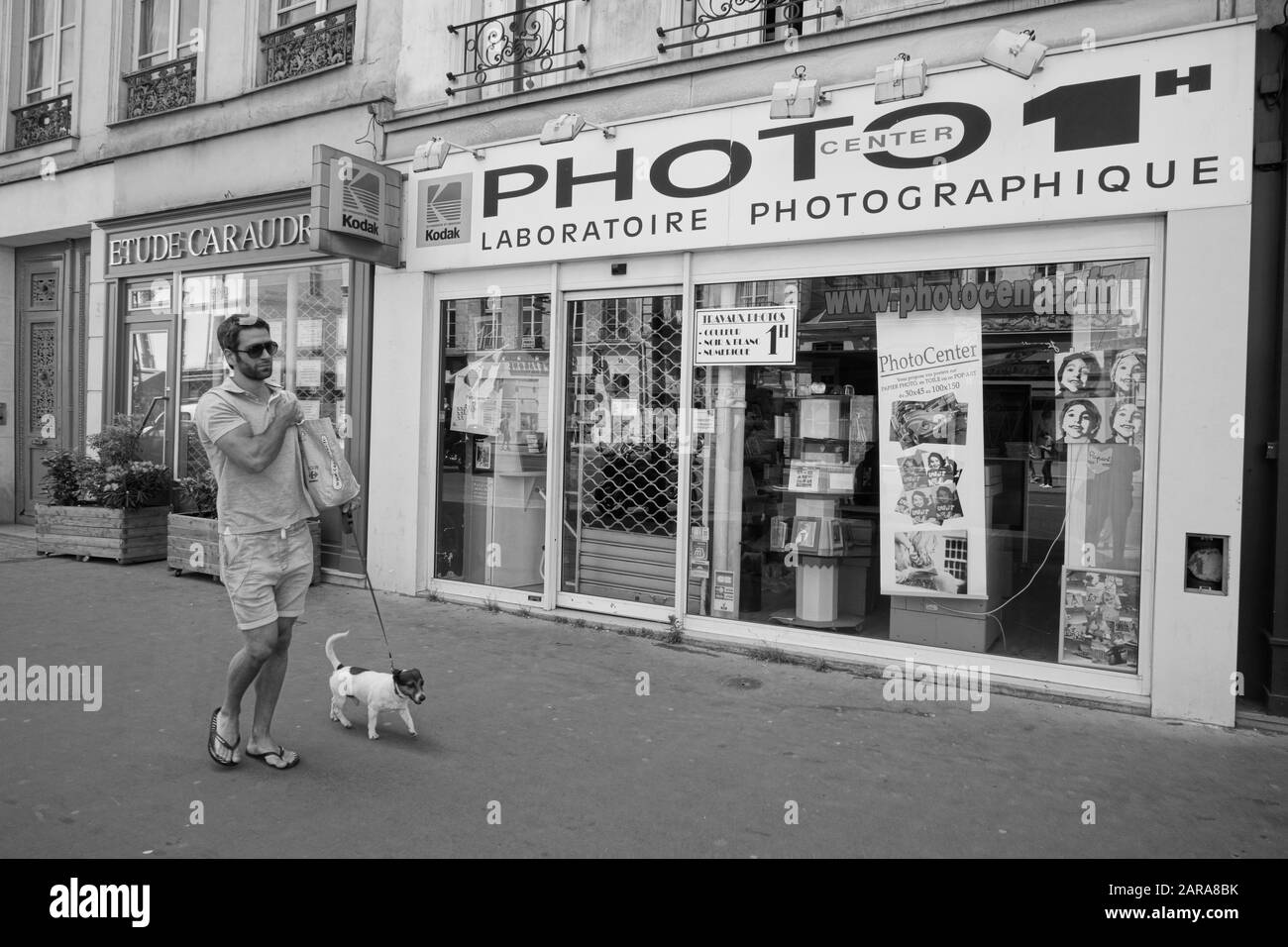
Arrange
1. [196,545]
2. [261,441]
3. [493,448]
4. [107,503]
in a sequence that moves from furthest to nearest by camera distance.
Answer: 1. [107,503]
2. [196,545]
3. [493,448]
4. [261,441]

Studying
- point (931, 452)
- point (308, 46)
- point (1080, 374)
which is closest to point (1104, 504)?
point (1080, 374)

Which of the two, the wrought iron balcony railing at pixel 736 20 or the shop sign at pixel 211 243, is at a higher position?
the wrought iron balcony railing at pixel 736 20

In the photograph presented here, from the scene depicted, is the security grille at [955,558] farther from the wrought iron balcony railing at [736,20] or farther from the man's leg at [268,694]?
the man's leg at [268,694]

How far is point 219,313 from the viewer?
10148 millimetres

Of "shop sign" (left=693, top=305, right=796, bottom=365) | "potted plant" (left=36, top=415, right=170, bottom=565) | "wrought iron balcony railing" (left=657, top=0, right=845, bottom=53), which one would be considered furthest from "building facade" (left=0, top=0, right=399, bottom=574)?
"shop sign" (left=693, top=305, right=796, bottom=365)

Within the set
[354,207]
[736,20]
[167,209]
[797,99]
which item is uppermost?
→ [736,20]

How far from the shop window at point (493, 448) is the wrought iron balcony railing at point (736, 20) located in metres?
2.20

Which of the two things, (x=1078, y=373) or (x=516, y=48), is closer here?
(x=1078, y=373)

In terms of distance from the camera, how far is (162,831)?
380cm

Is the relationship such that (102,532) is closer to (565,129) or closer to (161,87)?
(161,87)

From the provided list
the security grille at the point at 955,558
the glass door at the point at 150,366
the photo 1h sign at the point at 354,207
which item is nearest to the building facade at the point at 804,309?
the security grille at the point at 955,558

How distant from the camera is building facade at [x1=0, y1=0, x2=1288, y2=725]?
5379mm

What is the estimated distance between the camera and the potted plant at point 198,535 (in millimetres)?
8992

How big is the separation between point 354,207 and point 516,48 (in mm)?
1884
